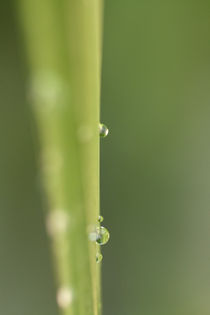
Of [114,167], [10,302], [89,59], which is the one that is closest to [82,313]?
[10,302]

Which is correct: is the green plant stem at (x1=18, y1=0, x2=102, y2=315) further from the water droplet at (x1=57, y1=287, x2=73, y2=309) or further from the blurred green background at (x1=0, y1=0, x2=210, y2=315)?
the blurred green background at (x1=0, y1=0, x2=210, y2=315)

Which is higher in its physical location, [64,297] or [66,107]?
[66,107]

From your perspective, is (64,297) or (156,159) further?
(156,159)

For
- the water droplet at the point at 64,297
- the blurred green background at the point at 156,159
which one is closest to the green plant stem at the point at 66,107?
the water droplet at the point at 64,297

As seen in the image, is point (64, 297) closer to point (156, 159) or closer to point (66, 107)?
point (66, 107)

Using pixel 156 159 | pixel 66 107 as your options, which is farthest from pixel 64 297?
pixel 156 159

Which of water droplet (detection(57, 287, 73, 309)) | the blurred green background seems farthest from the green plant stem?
the blurred green background
